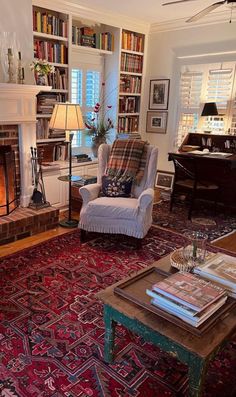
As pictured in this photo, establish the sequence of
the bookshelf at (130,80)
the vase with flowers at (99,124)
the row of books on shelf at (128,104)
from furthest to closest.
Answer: the row of books on shelf at (128,104)
the bookshelf at (130,80)
the vase with flowers at (99,124)

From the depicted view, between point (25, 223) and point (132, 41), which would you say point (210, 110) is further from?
point (25, 223)

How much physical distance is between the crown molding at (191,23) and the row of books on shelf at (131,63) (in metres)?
0.47

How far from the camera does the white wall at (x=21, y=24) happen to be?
321cm

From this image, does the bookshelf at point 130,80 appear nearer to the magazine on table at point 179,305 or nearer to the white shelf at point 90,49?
the white shelf at point 90,49

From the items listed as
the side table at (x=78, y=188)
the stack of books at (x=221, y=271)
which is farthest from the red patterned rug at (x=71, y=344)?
the side table at (x=78, y=188)

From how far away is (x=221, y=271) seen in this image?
5.97ft

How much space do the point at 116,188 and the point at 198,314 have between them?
216 cm

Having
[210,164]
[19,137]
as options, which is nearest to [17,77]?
[19,137]

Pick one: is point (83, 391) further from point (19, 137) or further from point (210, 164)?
point (210, 164)

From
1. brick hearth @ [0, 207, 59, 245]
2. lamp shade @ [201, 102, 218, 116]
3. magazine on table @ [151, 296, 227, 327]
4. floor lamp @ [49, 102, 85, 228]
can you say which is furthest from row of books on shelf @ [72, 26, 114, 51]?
magazine on table @ [151, 296, 227, 327]

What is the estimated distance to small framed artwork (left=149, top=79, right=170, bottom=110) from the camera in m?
5.25

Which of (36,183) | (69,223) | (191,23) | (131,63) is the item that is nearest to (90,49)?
(131,63)

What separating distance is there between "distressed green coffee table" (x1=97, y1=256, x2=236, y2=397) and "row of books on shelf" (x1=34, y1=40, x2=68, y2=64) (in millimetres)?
3328

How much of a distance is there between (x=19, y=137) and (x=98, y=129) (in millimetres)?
1521
